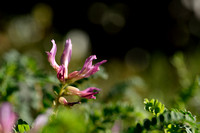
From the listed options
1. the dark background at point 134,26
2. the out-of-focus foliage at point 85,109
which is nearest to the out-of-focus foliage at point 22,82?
the out-of-focus foliage at point 85,109

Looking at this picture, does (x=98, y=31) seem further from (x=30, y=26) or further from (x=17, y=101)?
(x=17, y=101)

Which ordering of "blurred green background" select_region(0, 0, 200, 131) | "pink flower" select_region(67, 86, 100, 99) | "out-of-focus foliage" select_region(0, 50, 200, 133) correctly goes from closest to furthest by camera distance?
"out-of-focus foliage" select_region(0, 50, 200, 133) < "pink flower" select_region(67, 86, 100, 99) < "blurred green background" select_region(0, 0, 200, 131)

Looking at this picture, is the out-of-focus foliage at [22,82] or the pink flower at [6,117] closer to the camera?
the pink flower at [6,117]

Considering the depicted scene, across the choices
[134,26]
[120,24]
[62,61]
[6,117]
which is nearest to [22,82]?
[62,61]

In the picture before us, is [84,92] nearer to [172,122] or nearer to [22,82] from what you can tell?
[172,122]

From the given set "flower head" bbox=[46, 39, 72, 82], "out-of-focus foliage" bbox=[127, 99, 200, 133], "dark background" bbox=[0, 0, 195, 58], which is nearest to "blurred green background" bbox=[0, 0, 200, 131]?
"dark background" bbox=[0, 0, 195, 58]

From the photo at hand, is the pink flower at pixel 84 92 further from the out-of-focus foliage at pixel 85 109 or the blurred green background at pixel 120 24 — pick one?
the blurred green background at pixel 120 24

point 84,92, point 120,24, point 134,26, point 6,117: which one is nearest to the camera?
point 6,117

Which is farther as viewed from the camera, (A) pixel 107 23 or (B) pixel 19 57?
(A) pixel 107 23

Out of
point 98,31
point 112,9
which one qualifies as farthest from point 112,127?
point 112,9

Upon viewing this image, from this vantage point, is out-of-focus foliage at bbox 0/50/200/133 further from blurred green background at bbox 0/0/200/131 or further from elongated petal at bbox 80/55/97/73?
blurred green background at bbox 0/0/200/131

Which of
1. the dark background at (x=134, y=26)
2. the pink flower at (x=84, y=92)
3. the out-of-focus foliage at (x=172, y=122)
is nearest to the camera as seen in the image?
the out-of-focus foliage at (x=172, y=122)
